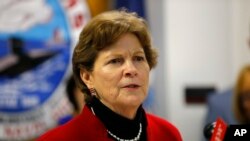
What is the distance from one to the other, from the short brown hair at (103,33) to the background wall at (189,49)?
2.02 metres

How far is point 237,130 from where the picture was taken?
1074 mm

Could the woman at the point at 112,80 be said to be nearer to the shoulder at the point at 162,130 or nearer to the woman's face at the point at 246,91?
the shoulder at the point at 162,130

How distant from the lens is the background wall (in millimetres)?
3420

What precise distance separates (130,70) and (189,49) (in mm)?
2224

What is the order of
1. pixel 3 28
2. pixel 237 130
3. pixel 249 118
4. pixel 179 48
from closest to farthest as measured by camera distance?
pixel 237 130
pixel 249 118
pixel 3 28
pixel 179 48

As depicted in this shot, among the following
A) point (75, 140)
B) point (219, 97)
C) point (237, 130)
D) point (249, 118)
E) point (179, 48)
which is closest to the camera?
point (237, 130)

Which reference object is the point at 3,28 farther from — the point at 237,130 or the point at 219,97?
the point at 237,130

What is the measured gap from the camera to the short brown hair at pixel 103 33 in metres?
1.30

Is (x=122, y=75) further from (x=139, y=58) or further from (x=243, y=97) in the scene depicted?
(x=243, y=97)

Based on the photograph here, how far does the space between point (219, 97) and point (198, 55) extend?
688mm

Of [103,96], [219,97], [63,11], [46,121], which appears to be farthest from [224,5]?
[103,96]

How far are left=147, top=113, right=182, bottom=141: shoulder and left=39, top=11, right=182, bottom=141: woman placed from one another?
0.06 feet

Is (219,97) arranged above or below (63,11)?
below

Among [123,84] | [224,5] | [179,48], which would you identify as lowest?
[179,48]
